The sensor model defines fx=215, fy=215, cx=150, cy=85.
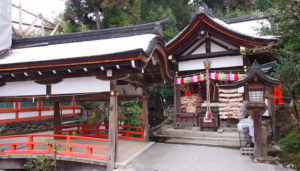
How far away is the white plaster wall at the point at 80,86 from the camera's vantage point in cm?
635

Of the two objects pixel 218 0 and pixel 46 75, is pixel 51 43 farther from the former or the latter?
pixel 218 0

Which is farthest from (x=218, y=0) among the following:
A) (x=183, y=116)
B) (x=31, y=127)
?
(x=31, y=127)

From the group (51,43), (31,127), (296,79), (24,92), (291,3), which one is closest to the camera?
(291,3)

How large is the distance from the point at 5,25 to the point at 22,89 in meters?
4.45

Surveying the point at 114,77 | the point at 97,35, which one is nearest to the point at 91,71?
the point at 114,77

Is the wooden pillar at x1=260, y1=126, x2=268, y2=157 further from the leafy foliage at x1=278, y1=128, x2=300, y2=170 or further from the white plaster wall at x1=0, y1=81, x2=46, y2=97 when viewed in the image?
the white plaster wall at x1=0, y1=81, x2=46, y2=97

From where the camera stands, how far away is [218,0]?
84.0ft

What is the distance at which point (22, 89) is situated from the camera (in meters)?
7.21

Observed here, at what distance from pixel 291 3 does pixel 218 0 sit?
2280 cm

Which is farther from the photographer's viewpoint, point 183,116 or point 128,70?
point 183,116

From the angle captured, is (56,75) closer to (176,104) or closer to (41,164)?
(41,164)

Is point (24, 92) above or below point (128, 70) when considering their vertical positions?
below

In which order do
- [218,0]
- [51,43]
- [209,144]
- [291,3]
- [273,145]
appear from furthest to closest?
1. [218,0]
2. [51,43]
3. [209,144]
4. [273,145]
5. [291,3]


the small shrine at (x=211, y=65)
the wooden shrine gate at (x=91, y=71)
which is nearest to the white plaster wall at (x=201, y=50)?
the small shrine at (x=211, y=65)
